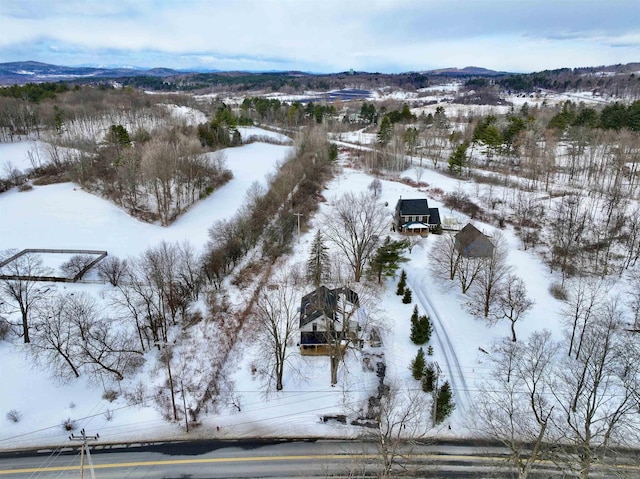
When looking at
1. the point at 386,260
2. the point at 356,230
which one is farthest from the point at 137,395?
the point at 356,230

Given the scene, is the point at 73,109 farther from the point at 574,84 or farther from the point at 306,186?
the point at 574,84

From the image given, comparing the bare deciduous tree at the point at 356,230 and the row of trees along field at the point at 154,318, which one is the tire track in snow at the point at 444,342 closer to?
the bare deciduous tree at the point at 356,230

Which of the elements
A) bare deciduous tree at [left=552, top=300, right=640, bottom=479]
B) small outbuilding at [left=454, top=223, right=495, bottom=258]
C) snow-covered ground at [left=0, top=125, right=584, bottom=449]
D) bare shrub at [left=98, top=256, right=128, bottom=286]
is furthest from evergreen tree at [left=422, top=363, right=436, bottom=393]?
bare shrub at [left=98, top=256, right=128, bottom=286]

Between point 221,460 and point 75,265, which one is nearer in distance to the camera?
point 221,460

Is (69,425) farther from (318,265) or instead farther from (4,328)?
(318,265)

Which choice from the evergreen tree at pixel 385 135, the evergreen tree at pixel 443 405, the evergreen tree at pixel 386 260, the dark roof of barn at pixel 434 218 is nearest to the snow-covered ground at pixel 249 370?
the evergreen tree at pixel 443 405
